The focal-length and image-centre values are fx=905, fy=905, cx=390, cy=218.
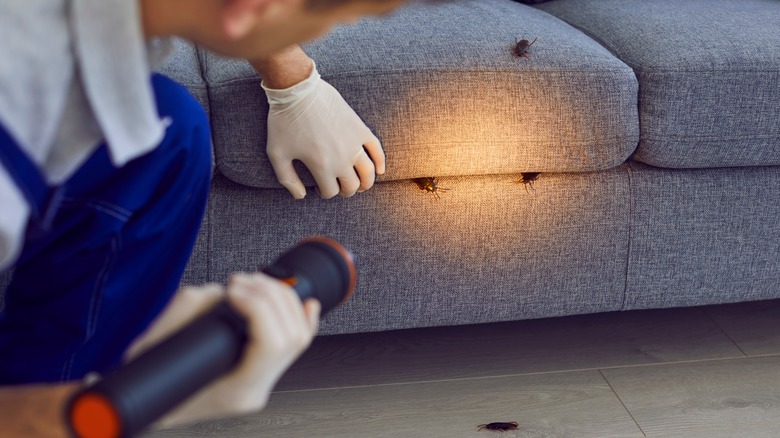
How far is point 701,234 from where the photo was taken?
52.6 inches

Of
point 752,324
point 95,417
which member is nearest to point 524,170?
point 752,324

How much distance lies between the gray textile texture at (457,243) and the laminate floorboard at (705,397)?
0.53 ft

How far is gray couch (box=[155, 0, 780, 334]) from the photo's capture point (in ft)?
3.94

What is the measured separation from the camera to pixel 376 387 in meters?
1.36

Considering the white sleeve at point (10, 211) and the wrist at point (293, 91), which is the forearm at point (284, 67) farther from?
the white sleeve at point (10, 211)

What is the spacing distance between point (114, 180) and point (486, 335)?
0.84 metres

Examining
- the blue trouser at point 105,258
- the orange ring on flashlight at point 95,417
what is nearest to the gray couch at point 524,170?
the blue trouser at point 105,258

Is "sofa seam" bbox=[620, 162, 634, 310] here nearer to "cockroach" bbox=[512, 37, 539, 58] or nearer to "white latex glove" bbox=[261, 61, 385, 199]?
"cockroach" bbox=[512, 37, 539, 58]

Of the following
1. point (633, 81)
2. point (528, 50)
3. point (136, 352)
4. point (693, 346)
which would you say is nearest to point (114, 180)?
point (136, 352)

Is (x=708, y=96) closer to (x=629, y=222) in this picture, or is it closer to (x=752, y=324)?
(x=629, y=222)

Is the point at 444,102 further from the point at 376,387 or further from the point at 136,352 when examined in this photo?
the point at 136,352

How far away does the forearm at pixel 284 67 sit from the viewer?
110 cm

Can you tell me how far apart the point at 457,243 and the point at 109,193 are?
0.60 metres

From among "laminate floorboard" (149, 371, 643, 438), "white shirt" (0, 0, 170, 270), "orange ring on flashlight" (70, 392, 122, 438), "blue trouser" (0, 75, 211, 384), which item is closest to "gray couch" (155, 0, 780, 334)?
"laminate floorboard" (149, 371, 643, 438)
